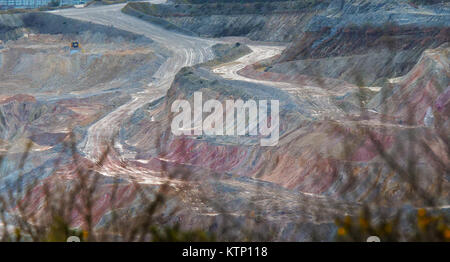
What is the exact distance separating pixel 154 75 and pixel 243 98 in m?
25.8

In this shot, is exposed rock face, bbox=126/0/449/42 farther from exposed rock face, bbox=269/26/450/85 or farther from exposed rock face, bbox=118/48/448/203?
exposed rock face, bbox=118/48/448/203

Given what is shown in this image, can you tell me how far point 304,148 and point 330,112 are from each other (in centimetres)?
501

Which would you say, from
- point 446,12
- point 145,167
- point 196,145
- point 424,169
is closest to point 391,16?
point 446,12

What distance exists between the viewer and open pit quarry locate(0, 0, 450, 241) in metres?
20.0

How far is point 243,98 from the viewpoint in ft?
128

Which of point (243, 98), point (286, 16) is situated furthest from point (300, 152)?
point (286, 16)

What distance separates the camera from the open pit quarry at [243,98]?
1995 centimetres

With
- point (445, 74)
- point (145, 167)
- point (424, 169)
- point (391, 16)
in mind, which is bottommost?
point (145, 167)

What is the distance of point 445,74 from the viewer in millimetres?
32000

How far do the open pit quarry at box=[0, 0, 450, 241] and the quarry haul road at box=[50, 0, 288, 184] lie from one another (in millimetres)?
227

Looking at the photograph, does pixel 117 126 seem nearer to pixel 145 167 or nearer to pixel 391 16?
pixel 145 167

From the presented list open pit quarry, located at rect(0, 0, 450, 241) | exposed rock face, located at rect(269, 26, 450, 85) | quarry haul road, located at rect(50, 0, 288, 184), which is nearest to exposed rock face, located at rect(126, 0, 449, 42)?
open pit quarry, located at rect(0, 0, 450, 241)

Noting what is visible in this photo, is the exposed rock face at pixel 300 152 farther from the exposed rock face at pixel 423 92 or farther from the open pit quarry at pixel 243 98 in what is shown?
the exposed rock face at pixel 423 92

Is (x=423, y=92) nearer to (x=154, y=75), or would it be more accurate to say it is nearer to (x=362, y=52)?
(x=362, y=52)
